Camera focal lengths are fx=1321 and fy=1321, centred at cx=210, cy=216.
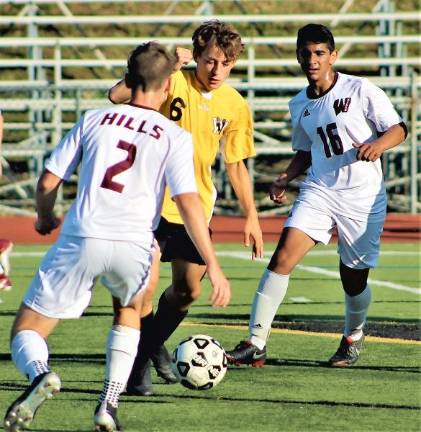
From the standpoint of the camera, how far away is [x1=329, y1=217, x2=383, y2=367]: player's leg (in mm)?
8727

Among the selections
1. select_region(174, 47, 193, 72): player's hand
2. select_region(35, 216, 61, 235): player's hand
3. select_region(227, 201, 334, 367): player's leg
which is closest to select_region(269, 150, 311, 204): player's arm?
select_region(227, 201, 334, 367): player's leg

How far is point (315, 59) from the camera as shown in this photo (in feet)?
28.3

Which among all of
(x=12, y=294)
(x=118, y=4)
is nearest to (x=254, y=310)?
(x=12, y=294)

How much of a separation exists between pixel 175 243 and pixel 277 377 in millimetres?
1092

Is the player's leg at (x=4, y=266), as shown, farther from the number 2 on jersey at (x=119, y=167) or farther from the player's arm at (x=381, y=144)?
the number 2 on jersey at (x=119, y=167)

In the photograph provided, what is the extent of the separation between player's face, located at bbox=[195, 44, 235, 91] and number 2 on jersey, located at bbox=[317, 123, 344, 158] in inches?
42.7

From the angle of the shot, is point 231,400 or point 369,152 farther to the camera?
point 369,152

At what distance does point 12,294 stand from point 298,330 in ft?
11.7

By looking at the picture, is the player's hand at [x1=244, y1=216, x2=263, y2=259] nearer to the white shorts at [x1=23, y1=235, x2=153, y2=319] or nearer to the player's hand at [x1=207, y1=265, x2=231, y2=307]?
the white shorts at [x1=23, y1=235, x2=153, y2=319]

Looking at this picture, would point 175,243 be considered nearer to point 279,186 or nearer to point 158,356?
point 158,356

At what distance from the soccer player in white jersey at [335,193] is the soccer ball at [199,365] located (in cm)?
100

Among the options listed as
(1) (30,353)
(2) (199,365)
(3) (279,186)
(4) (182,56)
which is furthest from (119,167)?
(3) (279,186)

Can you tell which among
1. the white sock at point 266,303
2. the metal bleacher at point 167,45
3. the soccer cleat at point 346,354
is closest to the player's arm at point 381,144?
the white sock at point 266,303

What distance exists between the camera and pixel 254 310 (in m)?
8.67
